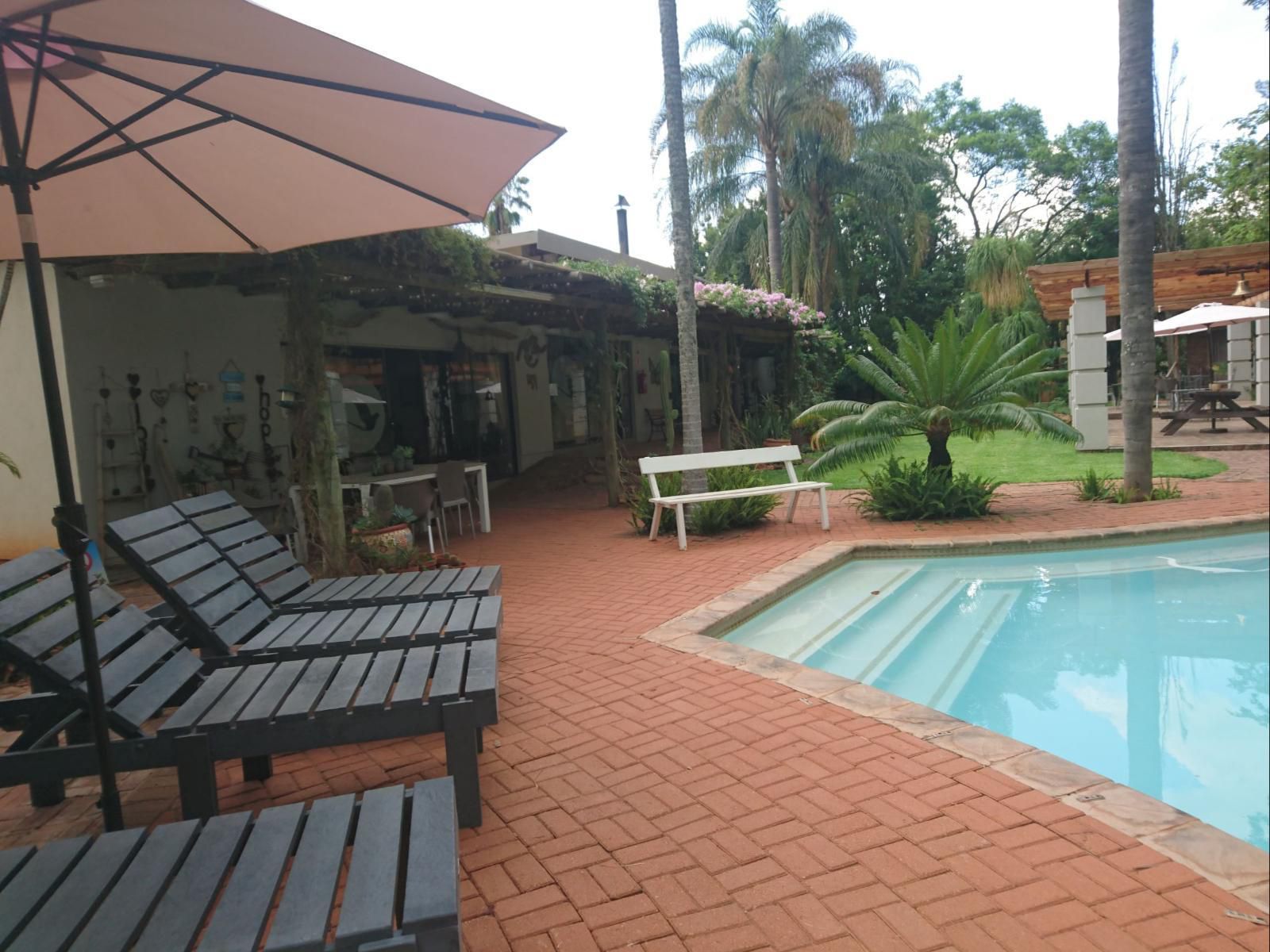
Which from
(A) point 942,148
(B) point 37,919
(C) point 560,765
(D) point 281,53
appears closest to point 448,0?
(D) point 281,53

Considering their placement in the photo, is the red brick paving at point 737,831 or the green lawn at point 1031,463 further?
the green lawn at point 1031,463

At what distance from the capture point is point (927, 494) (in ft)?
26.0

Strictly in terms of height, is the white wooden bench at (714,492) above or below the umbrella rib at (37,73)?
below

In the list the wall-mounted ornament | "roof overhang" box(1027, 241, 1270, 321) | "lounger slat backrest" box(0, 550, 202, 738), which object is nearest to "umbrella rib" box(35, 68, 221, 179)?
"lounger slat backrest" box(0, 550, 202, 738)

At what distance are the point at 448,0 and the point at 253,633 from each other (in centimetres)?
298

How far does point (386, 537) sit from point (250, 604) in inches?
113

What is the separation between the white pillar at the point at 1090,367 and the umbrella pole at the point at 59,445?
12599 millimetres

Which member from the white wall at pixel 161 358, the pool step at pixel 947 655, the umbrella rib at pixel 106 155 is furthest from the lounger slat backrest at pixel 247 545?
the white wall at pixel 161 358

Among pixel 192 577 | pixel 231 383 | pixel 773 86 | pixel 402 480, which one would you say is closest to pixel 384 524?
pixel 402 480

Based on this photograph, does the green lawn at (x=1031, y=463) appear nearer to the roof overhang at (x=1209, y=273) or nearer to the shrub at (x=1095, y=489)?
the shrub at (x=1095, y=489)

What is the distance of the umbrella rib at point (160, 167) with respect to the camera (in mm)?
2387

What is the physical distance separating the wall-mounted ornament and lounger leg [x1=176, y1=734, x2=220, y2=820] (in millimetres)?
6794

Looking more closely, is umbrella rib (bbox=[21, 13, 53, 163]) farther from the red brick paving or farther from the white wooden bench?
the white wooden bench

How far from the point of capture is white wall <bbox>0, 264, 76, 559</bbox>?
250 inches
